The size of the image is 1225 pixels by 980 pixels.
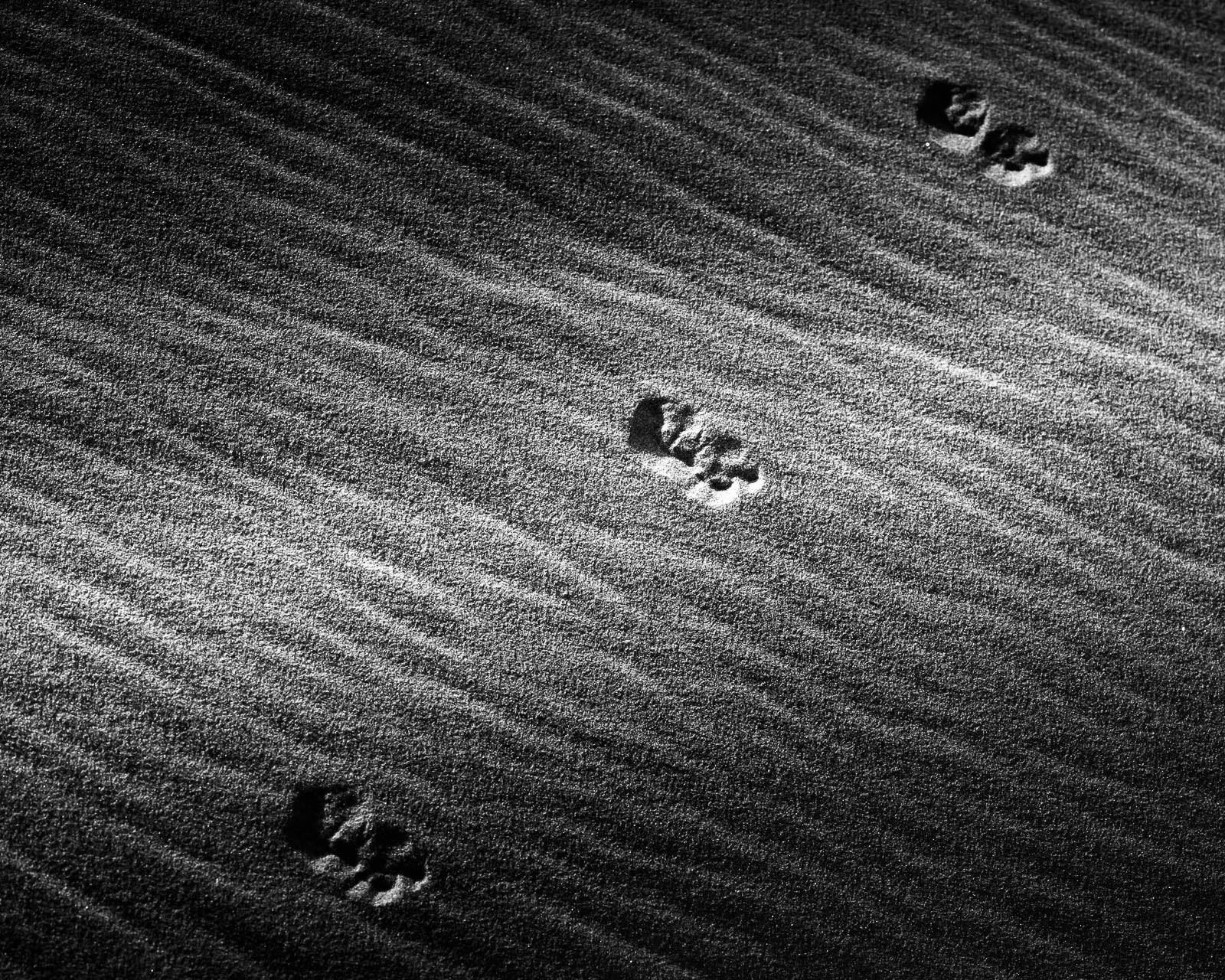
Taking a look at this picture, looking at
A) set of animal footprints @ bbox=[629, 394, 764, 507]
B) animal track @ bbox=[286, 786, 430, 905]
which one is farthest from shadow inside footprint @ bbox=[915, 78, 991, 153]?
animal track @ bbox=[286, 786, 430, 905]

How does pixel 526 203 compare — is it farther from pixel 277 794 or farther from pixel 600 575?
pixel 277 794

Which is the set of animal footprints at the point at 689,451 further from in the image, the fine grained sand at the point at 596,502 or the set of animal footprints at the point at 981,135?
the set of animal footprints at the point at 981,135

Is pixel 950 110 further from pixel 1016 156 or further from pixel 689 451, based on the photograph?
pixel 689 451

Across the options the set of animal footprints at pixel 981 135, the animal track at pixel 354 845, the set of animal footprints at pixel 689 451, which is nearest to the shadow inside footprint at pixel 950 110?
the set of animal footprints at pixel 981 135

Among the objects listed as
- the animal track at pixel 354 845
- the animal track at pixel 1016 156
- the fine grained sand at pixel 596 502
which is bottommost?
the animal track at pixel 354 845

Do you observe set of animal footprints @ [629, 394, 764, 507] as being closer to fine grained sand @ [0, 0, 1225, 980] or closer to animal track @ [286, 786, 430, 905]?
fine grained sand @ [0, 0, 1225, 980]
